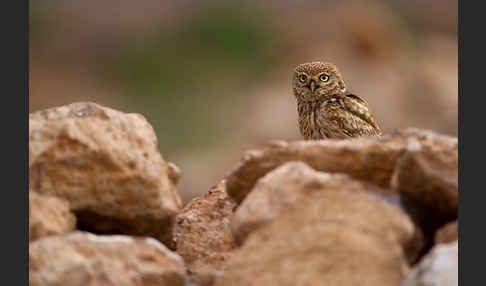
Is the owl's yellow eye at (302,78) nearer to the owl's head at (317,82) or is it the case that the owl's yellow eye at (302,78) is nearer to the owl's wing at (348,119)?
the owl's head at (317,82)

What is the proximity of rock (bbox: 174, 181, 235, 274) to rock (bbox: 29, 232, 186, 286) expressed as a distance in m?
0.47

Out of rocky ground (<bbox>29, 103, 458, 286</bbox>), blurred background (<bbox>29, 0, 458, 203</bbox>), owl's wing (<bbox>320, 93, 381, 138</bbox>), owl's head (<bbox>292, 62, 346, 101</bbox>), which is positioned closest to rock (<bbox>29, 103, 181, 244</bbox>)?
rocky ground (<bbox>29, 103, 458, 286</bbox>)

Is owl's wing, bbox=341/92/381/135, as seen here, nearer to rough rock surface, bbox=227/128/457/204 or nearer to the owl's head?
the owl's head

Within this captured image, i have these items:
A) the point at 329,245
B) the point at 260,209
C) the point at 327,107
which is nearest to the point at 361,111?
the point at 327,107

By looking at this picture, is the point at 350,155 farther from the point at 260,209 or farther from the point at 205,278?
the point at 205,278

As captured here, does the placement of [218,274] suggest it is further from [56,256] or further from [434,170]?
[434,170]

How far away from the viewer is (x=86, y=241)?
358cm

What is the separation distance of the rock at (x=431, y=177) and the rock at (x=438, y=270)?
37cm

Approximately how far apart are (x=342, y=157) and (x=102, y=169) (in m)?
1.06

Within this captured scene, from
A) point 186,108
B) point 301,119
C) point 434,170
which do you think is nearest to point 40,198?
point 434,170

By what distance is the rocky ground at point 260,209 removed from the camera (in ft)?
11.2

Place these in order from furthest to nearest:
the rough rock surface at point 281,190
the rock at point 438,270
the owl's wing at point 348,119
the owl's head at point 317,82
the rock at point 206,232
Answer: the owl's head at point 317,82
the owl's wing at point 348,119
the rock at point 206,232
the rough rock surface at point 281,190
the rock at point 438,270

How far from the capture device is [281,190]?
12.0 ft

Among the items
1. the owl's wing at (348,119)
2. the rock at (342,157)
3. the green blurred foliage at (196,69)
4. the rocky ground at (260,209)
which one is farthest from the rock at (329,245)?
the green blurred foliage at (196,69)
